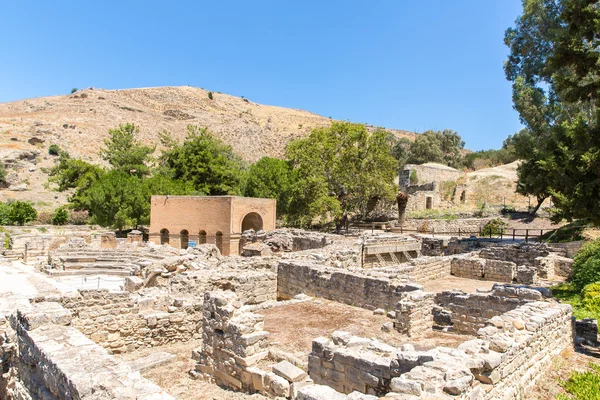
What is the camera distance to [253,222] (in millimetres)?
33125

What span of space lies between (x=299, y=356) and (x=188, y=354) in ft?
7.82

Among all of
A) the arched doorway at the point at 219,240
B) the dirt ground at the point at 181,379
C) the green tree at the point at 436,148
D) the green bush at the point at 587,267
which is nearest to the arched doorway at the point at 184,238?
the arched doorway at the point at 219,240

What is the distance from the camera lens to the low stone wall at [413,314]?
8.76 m

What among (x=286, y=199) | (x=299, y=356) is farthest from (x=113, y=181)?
(x=299, y=356)

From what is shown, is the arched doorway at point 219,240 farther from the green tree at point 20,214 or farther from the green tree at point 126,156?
the green tree at point 20,214

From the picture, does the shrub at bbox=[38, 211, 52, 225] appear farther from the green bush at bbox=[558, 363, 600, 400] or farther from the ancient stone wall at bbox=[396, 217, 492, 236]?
the green bush at bbox=[558, 363, 600, 400]

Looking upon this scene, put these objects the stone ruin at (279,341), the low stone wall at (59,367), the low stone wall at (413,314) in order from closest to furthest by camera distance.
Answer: the low stone wall at (59,367) → the stone ruin at (279,341) → the low stone wall at (413,314)

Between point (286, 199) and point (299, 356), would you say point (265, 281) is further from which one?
point (286, 199)

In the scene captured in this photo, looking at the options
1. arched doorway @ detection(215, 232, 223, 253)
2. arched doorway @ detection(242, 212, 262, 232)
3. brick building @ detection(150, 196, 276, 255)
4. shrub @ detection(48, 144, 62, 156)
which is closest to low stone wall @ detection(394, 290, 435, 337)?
brick building @ detection(150, 196, 276, 255)

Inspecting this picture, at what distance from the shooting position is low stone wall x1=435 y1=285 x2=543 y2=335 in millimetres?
9258

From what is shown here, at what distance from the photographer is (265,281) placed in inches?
518

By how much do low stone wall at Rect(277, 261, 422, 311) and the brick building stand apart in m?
16.3

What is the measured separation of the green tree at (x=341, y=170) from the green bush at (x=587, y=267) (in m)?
19.4

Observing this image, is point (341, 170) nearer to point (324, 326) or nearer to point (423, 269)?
point (423, 269)
